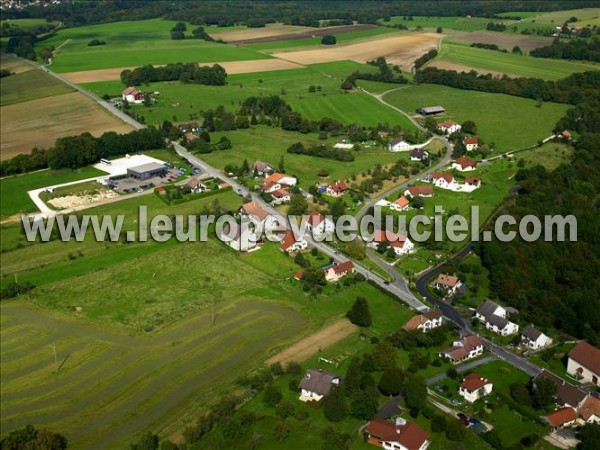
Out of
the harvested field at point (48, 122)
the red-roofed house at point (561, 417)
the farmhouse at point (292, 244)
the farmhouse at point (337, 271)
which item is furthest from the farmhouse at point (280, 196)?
the red-roofed house at point (561, 417)

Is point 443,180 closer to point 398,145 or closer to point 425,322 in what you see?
point 398,145

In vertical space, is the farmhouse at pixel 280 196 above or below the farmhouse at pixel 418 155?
above

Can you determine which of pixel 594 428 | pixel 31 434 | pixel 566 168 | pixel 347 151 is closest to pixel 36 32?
pixel 347 151

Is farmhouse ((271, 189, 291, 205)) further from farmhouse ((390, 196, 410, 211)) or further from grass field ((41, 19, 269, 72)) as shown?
grass field ((41, 19, 269, 72))

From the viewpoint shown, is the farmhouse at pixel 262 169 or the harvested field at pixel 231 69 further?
the harvested field at pixel 231 69

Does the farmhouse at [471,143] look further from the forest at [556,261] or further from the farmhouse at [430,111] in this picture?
the farmhouse at [430,111]

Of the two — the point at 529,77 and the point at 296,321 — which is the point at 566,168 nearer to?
the point at 296,321

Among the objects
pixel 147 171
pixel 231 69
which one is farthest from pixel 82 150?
pixel 231 69

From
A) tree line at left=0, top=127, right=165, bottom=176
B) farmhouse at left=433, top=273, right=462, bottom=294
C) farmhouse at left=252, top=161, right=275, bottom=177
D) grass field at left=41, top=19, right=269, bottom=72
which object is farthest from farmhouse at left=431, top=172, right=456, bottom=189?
grass field at left=41, top=19, right=269, bottom=72
